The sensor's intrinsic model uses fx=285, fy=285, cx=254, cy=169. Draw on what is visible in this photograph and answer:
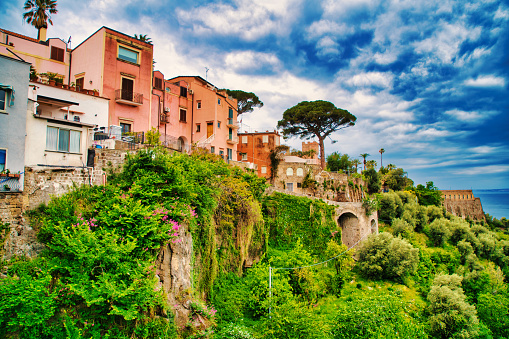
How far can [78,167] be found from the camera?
11.6 meters

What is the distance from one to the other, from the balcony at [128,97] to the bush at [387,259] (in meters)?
22.7

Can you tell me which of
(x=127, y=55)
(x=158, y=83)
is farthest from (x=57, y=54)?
(x=158, y=83)

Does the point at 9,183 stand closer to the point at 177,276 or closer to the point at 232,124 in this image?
the point at 177,276

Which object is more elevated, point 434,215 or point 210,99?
point 210,99

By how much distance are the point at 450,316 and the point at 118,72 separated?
28421 millimetres

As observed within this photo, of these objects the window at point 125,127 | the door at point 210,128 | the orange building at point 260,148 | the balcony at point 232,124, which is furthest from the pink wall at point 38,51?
the orange building at point 260,148

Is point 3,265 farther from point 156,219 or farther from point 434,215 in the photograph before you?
point 434,215

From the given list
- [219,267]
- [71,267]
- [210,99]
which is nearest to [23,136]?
[71,267]

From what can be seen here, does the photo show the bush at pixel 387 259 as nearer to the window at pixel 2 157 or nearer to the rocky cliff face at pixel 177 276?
the rocky cliff face at pixel 177 276

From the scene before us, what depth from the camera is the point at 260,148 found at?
114 ft

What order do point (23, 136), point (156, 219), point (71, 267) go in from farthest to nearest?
1. point (23, 136)
2. point (156, 219)
3. point (71, 267)

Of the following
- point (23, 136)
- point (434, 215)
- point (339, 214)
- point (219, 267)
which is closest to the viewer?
point (23, 136)

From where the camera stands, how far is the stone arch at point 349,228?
27672 millimetres

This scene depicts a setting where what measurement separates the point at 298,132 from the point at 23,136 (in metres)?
34.7
